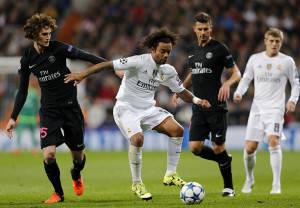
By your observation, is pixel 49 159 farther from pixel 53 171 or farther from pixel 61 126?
pixel 61 126

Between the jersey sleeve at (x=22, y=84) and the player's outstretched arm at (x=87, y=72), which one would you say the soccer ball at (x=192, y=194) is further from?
the jersey sleeve at (x=22, y=84)

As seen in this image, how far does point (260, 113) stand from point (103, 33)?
14.7 metres

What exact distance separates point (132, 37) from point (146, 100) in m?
15.1

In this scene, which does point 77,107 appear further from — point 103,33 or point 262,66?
point 103,33

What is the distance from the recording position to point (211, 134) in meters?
10.9

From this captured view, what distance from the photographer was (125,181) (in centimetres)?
1403

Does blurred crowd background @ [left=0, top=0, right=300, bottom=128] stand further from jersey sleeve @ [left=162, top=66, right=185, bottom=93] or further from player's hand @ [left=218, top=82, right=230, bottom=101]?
jersey sleeve @ [left=162, top=66, right=185, bottom=93]

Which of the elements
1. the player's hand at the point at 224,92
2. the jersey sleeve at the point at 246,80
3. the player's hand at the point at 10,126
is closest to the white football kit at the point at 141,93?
the player's hand at the point at 224,92

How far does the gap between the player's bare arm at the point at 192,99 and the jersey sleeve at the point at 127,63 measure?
840mm

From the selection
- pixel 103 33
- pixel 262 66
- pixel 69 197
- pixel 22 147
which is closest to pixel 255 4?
pixel 103 33

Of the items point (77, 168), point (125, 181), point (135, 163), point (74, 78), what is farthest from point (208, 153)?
point (125, 181)

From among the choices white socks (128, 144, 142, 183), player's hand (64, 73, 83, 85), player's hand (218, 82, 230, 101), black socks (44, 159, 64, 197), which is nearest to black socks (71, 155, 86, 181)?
black socks (44, 159, 64, 197)

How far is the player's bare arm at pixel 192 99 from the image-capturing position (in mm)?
10227

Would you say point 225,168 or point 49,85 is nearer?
point 49,85
